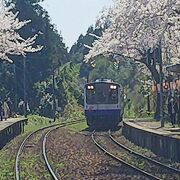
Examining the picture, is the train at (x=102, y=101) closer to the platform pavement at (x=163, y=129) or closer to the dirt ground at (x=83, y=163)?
the platform pavement at (x=163, y=129)

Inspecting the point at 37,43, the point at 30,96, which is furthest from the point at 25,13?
the point at 30,96

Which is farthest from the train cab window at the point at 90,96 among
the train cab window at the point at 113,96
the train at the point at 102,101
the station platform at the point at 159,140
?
the station platform at the point at 159,140

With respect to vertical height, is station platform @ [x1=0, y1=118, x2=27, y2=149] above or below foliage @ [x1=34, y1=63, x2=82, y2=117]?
below

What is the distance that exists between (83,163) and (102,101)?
18.4 m

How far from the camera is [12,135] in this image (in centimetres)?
3416

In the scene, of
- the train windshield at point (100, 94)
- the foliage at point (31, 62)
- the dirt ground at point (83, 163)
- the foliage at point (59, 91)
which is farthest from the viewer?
the foliage at point (59, 91)

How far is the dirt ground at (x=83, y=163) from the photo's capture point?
16.1 m

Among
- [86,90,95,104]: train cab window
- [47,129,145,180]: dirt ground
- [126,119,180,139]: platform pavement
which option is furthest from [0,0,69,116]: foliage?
[47,129,145,180]: dirt ground

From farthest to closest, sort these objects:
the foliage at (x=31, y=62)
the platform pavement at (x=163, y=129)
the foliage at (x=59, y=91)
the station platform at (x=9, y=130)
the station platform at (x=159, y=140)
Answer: the foliage at (x=59, y=91) < the foliage at (x=31, y=62) < the station platform at (x=9, y=130) < the platform pavement at (x=163, y=129) < the station platform at (x=159, y=140)

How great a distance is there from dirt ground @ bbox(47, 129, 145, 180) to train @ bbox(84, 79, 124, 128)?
9.00m

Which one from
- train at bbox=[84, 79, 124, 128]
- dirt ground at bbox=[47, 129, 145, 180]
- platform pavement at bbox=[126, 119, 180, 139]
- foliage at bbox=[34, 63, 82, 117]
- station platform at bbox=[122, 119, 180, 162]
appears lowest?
dirt ground at bbox=[47, 129, 145, 180]

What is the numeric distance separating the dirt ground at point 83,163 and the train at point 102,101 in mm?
9000

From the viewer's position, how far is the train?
37469mm

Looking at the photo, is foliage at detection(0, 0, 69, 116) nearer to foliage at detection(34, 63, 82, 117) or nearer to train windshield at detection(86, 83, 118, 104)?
foliage at detection(34, 63, 82, 117)
